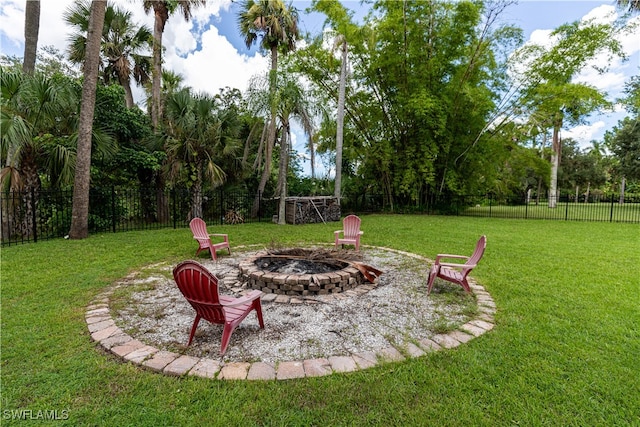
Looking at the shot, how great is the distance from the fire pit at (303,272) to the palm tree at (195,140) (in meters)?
5.96

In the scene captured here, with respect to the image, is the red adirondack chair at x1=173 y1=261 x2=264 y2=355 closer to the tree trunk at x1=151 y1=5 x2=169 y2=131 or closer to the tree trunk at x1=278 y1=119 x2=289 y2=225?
the tree trunk at x1=278 y1=119 x2=289 y2=225

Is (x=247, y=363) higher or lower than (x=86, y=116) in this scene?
lower

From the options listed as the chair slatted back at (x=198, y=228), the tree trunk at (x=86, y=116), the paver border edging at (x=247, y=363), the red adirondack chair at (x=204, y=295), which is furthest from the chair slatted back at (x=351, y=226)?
the tree trunk at (x=86, y=116)

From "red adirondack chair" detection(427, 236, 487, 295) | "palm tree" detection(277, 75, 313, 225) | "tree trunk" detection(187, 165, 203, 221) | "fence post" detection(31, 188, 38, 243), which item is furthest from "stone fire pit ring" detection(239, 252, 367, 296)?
"tree trunk" detection(187, 165, 203, 221)

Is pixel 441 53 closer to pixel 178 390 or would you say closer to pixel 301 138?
pixel 301 138

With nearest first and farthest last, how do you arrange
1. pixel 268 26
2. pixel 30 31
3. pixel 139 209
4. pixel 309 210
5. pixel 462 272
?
1. pixel 462 272
2. pixel 30 31
3. pixel 139 209
4. pixel 309 210
5. pixel 268 26

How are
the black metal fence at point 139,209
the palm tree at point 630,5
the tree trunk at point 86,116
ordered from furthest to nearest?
the palm tree at point 630,5 < the black metal fence at point 139,209 < the tree trunk at point 86,116

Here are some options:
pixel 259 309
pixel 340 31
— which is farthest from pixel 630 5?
pixel 259 309

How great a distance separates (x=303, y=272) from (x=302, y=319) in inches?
40.4

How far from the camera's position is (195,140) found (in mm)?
9164

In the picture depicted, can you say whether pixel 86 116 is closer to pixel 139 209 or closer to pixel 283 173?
pixel 139 209

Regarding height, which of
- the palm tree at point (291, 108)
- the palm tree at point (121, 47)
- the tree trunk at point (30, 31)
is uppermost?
the palm tree at point (121, 47)

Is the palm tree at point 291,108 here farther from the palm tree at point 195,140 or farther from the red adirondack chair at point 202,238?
the red adirondack chair at point 202,238

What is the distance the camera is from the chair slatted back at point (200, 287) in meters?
2.13
